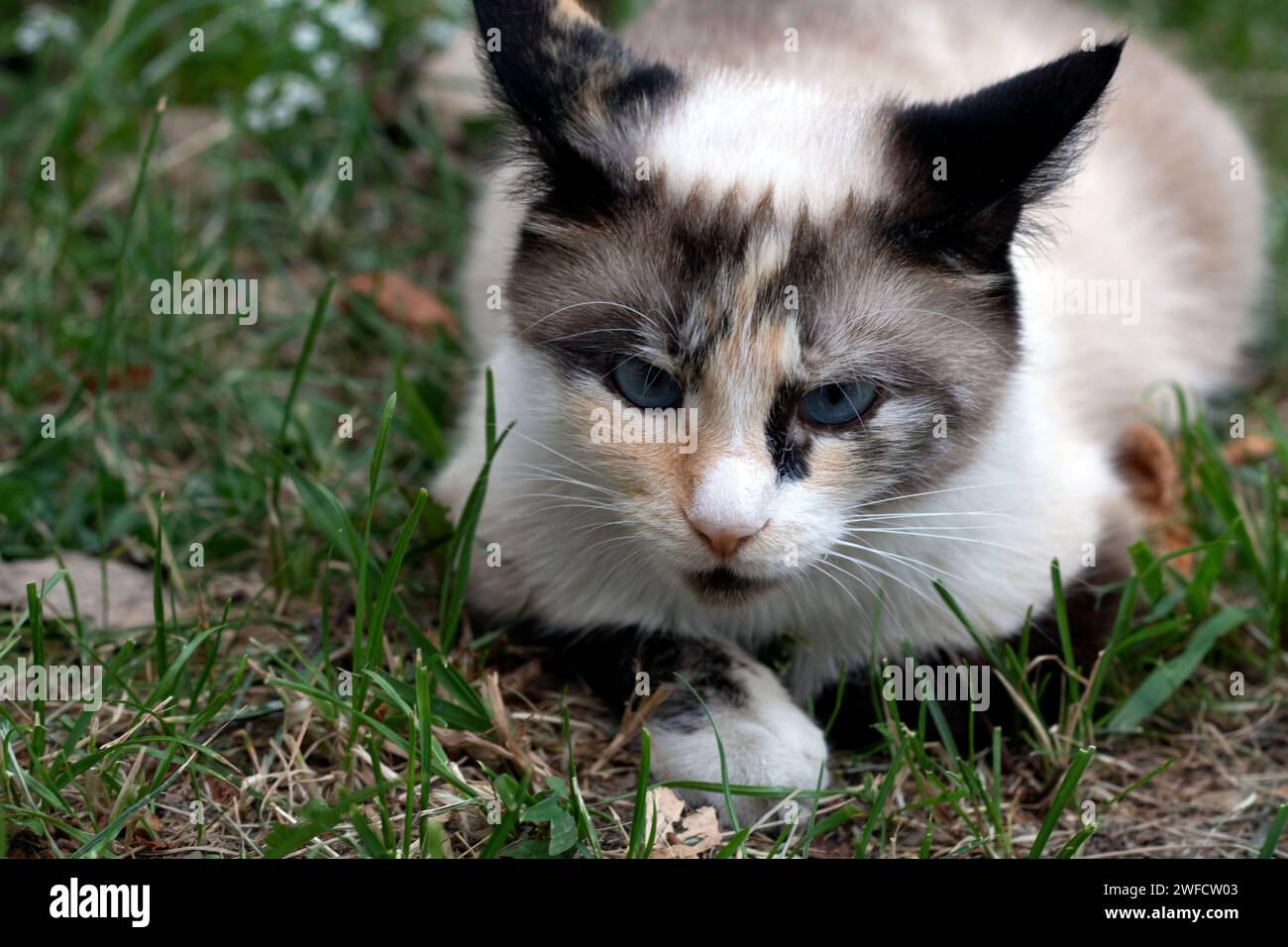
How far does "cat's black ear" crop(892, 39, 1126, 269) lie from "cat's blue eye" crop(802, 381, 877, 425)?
342 mm

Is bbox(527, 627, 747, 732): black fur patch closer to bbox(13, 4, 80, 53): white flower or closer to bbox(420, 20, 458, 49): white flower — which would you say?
bbox(420, 20, 458, 49): white flower

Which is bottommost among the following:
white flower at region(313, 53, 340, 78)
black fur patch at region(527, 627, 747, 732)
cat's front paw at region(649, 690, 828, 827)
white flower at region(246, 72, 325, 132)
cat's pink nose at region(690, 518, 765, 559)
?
cat's front paw at region(649, 690, 828, 827)

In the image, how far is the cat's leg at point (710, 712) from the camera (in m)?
2.80

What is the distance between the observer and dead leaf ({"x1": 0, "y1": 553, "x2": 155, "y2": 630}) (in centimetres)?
324

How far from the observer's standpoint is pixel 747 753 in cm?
280

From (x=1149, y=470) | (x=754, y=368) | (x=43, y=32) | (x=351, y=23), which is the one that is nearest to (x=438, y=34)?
(x=351, y=23)

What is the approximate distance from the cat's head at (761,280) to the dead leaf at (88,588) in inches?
51.7

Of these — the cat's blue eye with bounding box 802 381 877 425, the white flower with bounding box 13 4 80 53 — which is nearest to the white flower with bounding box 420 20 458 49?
the white flower with bounding box 13 4 80 53

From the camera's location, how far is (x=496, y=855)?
2.49m

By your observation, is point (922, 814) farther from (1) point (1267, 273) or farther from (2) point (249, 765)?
(1) point (1267, 273)

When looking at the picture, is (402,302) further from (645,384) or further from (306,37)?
(645,384)

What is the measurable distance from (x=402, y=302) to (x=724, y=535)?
2.52 m
